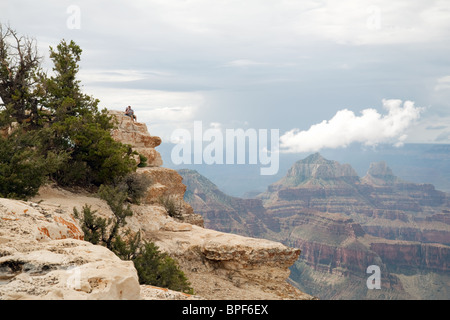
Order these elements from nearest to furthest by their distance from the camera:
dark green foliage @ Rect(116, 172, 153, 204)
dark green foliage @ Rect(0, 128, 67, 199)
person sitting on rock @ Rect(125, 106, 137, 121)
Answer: dark green foliage @ Rect(0, 128, 67, 199)
dark green foliage @ Rect(116, 172, 153, 204)
person sitting on rock @ Rect(125, 106, 137, 121)

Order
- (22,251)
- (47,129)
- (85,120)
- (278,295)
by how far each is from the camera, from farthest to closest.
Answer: (85,120) < (47,129) < (278,295) < (22,251)

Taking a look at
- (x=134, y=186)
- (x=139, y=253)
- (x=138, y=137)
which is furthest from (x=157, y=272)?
(x=138, y=137)

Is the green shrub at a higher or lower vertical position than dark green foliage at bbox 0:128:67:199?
lower

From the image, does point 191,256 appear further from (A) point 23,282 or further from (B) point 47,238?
(A) point 23,282

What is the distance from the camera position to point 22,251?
842 centimetres

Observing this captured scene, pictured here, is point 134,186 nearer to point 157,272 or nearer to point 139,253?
point 139,253

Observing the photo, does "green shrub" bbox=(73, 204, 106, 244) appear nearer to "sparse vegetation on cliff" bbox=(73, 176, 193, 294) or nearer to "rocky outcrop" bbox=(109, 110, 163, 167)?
"sparse vegetation on cliff" bbox=(73, 176, 193, 294)

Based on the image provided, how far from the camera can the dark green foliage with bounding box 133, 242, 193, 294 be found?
A: 16.2m

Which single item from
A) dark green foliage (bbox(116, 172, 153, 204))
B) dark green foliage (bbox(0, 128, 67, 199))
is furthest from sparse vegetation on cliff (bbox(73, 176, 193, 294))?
dark green foliage (bbox(116, 172, 153, 204))

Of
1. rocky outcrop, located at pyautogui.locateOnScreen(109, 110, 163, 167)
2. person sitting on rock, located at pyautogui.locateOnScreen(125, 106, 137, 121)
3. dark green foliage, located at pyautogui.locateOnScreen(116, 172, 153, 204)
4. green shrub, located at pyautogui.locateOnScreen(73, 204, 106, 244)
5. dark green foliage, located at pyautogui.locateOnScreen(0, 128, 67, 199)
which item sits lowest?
green shrub, located at pyautogui.locateOnScreen(73, 204, 106, 244)

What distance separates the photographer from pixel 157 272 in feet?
55.1

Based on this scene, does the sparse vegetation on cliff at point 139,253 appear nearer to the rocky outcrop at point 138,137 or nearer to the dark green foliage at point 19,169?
the dark green foliage at point 19,169
